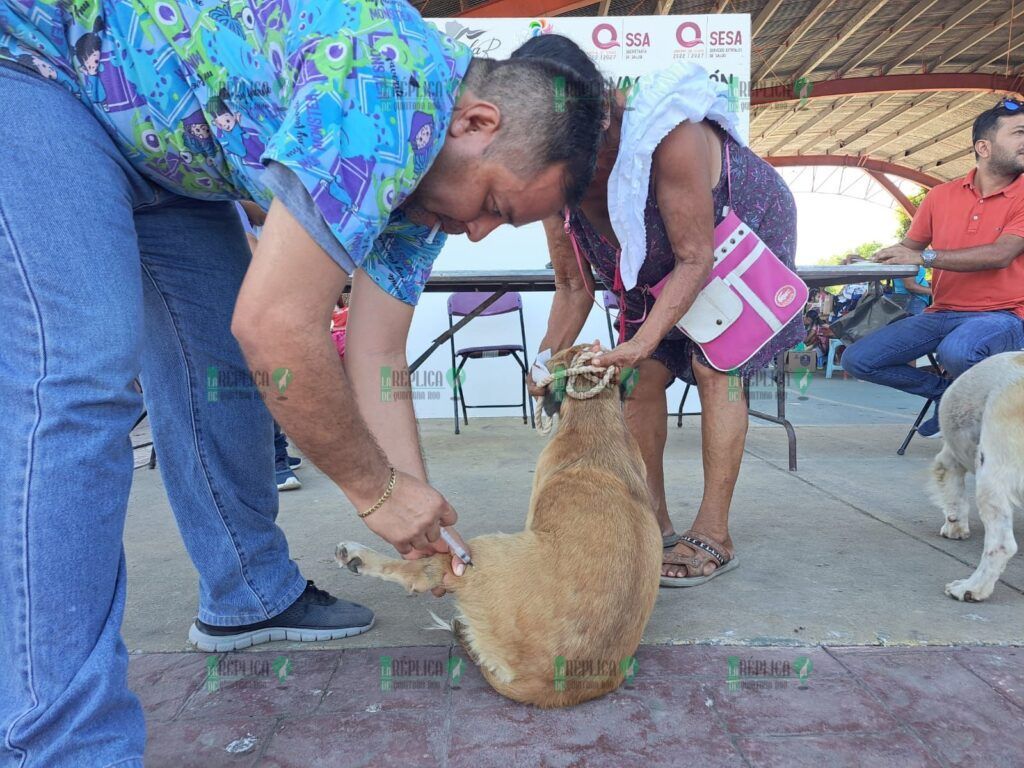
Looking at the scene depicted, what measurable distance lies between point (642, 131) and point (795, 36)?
15.6 m

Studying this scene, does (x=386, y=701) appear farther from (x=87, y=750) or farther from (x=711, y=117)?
(x=711, y=117)

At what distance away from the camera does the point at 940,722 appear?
5.23 ft

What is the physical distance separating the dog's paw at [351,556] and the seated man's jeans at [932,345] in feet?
11.4

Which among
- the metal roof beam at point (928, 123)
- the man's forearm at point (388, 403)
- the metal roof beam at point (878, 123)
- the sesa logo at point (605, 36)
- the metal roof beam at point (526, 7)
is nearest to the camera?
the man's forearm at point (388, 403)

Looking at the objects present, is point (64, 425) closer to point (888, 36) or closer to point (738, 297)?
point (738, 297)

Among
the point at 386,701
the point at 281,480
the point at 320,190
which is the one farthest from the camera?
the point at 281,480

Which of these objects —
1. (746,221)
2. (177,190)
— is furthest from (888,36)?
(177,190)

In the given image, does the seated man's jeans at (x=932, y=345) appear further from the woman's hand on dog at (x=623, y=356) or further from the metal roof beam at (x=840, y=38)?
the metal roof beam at (x=840, y=38)

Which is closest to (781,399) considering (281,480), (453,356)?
(453,356)

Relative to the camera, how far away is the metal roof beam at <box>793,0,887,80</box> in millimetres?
13250

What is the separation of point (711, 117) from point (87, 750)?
8.28 feet

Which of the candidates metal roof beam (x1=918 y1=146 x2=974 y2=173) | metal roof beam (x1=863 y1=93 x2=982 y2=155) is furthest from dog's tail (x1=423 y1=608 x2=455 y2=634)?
metal roof beam (x1=918 y1=146 x2=974 y2=173)

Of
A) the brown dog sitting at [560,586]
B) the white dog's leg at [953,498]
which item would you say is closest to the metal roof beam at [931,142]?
the white dog's leg at [953,498]

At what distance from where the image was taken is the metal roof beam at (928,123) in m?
19.8
